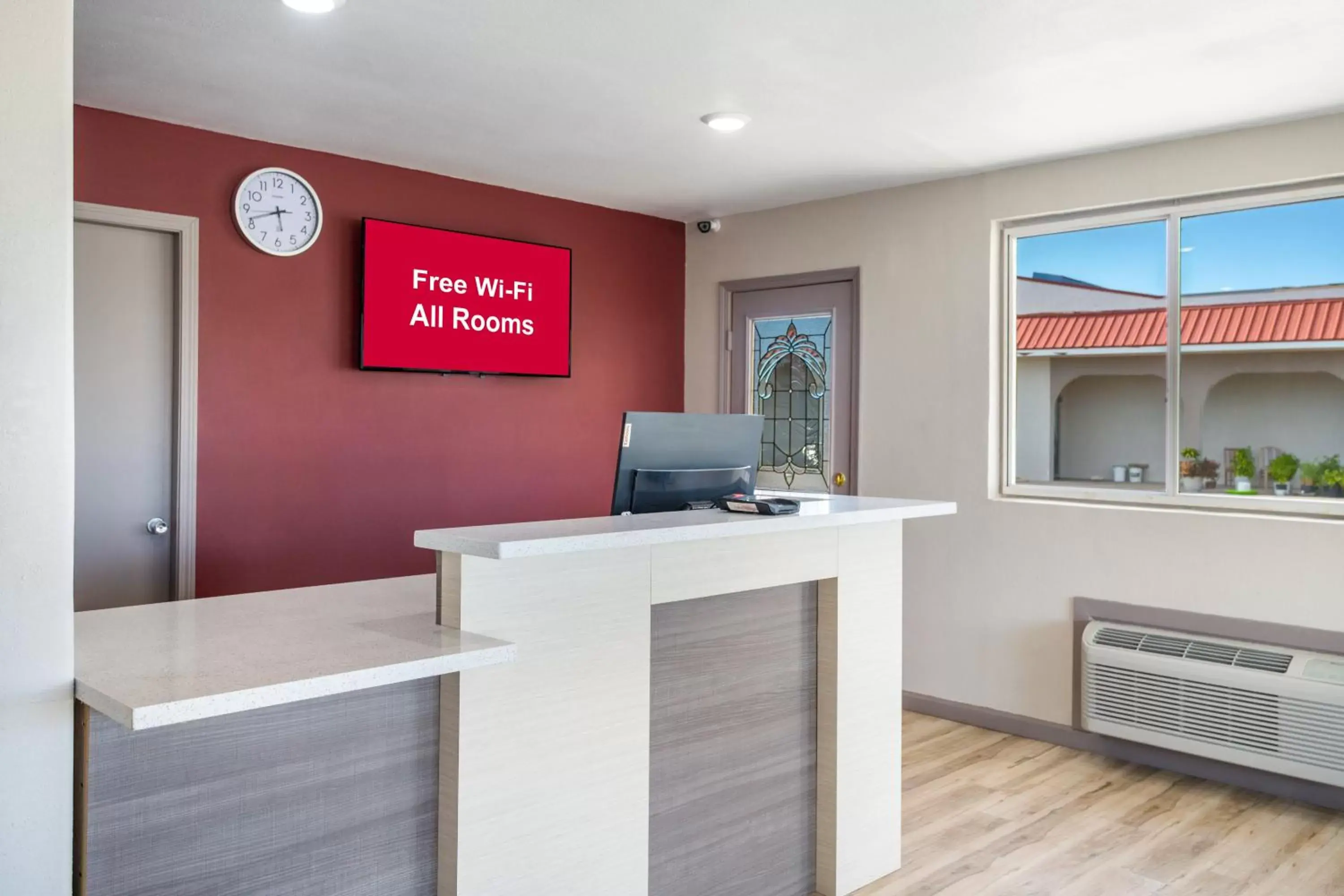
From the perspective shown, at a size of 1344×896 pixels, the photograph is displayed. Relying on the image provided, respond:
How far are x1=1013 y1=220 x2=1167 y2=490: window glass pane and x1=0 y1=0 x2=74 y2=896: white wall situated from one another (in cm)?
382

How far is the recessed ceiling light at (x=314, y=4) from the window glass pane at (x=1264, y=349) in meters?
3.24

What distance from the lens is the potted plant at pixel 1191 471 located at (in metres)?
3.93

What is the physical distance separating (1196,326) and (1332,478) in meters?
0.75

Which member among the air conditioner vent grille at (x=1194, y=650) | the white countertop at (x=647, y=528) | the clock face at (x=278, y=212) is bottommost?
the air conditioner vent grille at (x=1194, y=650)

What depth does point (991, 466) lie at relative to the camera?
14.4 ft

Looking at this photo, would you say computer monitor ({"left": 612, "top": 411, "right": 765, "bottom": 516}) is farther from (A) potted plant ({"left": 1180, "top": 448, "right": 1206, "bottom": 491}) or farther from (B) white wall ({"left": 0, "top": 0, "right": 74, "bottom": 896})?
(A) potted plant ({"left": 1180, "top": 448, "right": 1206, "bottom": 491})

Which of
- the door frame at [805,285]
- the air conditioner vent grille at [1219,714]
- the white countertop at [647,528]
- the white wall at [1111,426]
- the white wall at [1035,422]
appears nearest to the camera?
the white countertop at [647,528]

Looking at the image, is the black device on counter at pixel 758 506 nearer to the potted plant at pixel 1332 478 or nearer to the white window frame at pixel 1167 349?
the white window frame at pixel 1167 349

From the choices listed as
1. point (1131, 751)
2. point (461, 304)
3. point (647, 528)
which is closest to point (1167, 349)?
point (1131, 751)

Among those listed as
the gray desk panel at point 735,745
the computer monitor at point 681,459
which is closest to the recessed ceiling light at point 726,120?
the computer monitor at point 681,459

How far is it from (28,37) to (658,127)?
2.49 meters

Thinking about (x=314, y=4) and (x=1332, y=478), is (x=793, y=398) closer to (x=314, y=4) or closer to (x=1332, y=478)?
(x=1332, y=478)

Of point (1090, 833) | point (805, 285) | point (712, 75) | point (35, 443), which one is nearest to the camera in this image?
point (35, 443)

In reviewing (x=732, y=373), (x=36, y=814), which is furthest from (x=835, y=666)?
(x=732, y=373)
